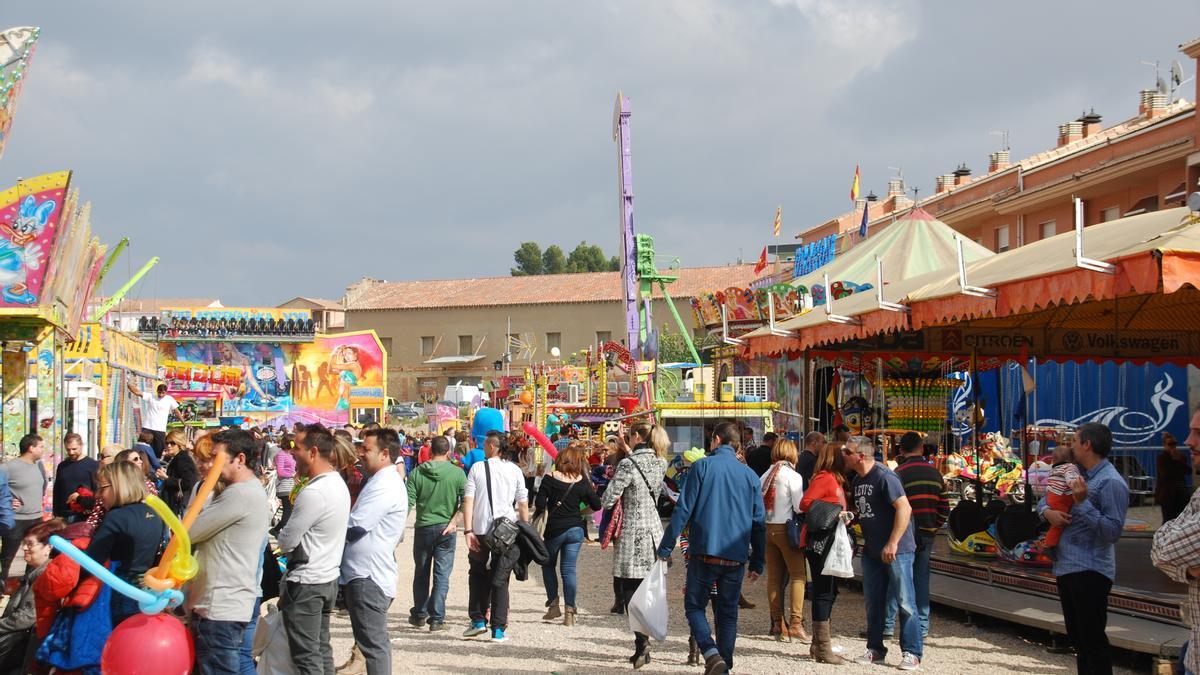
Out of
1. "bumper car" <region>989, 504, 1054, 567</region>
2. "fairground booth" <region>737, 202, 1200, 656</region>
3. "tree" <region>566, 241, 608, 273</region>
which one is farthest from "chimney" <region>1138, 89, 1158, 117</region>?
"tree" <region>566, 241, 608, 273</region>

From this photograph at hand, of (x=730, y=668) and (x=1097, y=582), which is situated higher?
(x=1097, y=582)

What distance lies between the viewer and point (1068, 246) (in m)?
8.76

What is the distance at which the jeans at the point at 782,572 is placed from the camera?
870 cm

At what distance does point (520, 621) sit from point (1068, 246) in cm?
535

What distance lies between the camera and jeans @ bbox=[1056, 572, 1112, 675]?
239 inches

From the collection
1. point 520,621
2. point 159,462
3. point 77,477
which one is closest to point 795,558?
point 520,621

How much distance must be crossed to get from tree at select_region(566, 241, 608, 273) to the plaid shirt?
327 feet

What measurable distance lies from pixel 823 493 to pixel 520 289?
6358 centimetres

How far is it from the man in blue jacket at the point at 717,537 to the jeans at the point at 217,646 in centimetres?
274

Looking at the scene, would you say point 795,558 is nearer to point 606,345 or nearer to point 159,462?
point 159,462

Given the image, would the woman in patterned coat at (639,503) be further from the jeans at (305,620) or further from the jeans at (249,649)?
the jeans at (305,620)

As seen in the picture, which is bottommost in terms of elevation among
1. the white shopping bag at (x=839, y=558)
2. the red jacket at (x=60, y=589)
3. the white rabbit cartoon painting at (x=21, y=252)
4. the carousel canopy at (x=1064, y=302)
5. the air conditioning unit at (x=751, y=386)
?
the white shopping bag at (x=839, y=558)

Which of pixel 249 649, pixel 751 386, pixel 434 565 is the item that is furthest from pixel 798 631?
pixel 751 386

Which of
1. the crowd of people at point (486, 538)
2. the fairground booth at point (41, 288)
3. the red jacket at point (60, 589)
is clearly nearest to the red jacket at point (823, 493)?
the crowd of people at point (486, 538)
